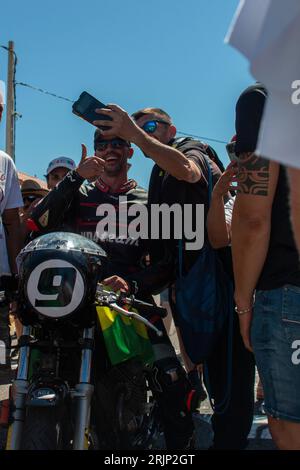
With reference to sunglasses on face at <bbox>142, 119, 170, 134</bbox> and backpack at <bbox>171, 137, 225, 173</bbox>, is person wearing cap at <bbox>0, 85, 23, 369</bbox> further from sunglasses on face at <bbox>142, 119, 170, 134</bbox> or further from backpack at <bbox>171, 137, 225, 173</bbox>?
backpack at <bbox>171, 137, 225, 173</bbox>

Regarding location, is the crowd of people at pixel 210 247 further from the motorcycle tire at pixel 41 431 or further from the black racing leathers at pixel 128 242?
the motorcycle tire at pixel 41 431

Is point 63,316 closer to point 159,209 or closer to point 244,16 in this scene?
point 159,209

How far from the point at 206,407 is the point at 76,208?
1967mm

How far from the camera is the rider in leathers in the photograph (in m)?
2.40

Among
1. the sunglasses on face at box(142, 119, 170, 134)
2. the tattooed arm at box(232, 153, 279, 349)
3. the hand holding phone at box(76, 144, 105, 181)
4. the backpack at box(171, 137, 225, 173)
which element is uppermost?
the sunglasses on face at box(142, 119, 170, 134)

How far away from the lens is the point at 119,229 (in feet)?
9.14

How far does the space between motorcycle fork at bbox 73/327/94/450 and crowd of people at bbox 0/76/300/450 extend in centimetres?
40

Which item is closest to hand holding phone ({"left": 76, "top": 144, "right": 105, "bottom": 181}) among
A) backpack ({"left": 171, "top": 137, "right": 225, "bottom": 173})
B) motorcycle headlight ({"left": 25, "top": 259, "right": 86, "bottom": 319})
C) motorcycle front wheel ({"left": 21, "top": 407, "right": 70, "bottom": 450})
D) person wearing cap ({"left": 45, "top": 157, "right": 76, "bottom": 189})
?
backpack ({"left": 171, "top": 137, "right": 225, "bottom": 173})

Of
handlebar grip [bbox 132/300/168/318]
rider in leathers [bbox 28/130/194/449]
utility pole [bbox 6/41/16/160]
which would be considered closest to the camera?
handlebar grip [bbox 132/300/168/318]

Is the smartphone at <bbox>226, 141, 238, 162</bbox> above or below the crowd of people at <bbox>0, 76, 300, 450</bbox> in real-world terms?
above

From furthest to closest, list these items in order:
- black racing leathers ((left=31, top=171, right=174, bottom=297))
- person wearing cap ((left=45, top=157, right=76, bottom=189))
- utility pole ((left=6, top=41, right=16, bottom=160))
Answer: utility pole ((left=6, top=41, right=16, bottom=160)) < person wearing cap ((left=45, top=157, right=76, bottom=189)) < black racing leathers ((left=31, top=171, right=174, bottom=297))

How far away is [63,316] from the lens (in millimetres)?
1911

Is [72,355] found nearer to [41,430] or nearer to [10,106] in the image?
[41,430]
